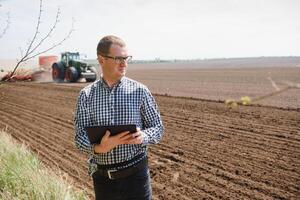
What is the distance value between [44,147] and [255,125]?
181 inches

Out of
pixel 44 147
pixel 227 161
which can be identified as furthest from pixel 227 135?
pixel 44 147

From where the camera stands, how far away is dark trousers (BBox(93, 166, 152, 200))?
2.76m

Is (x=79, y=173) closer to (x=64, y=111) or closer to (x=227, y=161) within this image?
(x=227, y=161)

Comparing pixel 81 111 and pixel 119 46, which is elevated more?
pixel 119 46

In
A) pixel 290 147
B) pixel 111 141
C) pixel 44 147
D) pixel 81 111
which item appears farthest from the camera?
pixel 44 147

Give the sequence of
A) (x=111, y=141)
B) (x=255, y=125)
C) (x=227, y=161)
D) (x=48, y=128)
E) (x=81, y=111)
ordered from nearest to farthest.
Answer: (x=111, y=141)
(x=81, y=111)
(x=227, y=161)
(x=255, y=125)
(x=48, y=128)

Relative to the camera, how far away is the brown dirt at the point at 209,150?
5418mm

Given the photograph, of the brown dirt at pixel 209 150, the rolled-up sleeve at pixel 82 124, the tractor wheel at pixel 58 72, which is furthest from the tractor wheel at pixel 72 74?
the rolled-up sleeve at pixel 82 124

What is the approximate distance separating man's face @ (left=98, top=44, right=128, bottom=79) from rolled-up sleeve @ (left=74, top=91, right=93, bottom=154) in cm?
25

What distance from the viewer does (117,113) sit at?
2740mm

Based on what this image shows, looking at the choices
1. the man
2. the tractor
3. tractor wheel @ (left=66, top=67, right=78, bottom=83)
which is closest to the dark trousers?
the man

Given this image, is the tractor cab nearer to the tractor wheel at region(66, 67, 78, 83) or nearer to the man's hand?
the tractor wheel at region(66, 67, 78, 83)

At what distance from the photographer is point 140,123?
2.82 meters

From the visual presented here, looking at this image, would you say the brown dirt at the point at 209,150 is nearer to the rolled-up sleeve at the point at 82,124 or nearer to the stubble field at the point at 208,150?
the stubble field at the point at 208,150
